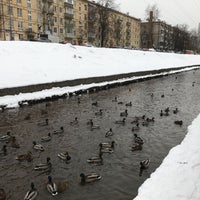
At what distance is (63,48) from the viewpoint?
33.2m

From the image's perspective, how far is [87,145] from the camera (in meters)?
10.8

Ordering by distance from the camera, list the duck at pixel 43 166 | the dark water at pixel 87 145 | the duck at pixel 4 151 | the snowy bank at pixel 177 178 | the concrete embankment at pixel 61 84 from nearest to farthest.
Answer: the snowy bank at pixel 177 178 → the dark water at pixel 87 145 → the duck at pixel 43 166 → the duck at pixel 4 151 → the concrete embankment at pixel 61 84

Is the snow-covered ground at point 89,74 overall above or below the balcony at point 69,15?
below

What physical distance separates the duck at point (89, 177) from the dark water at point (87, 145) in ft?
0.41

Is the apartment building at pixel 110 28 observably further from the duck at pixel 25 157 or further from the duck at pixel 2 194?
the duck at pixel 2 194

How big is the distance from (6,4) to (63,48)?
37192mm

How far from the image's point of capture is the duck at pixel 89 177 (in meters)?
7.82

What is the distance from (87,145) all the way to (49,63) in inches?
710

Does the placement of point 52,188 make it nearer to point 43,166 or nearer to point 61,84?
point 43,166

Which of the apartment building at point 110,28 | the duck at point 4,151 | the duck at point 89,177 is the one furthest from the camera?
the apartment building at point 110,28

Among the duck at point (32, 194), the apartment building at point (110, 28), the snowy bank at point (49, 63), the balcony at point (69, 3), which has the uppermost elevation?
the balcony at point (69, 3)

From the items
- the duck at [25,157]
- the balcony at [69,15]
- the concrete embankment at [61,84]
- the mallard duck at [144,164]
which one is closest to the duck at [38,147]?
the duck at [25,157]

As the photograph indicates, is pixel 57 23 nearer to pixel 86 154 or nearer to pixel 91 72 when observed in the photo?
pixel 91 72

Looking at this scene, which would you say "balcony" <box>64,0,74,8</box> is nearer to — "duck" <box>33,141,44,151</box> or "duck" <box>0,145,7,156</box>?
"duck" <box>33,141,44,151</box>
